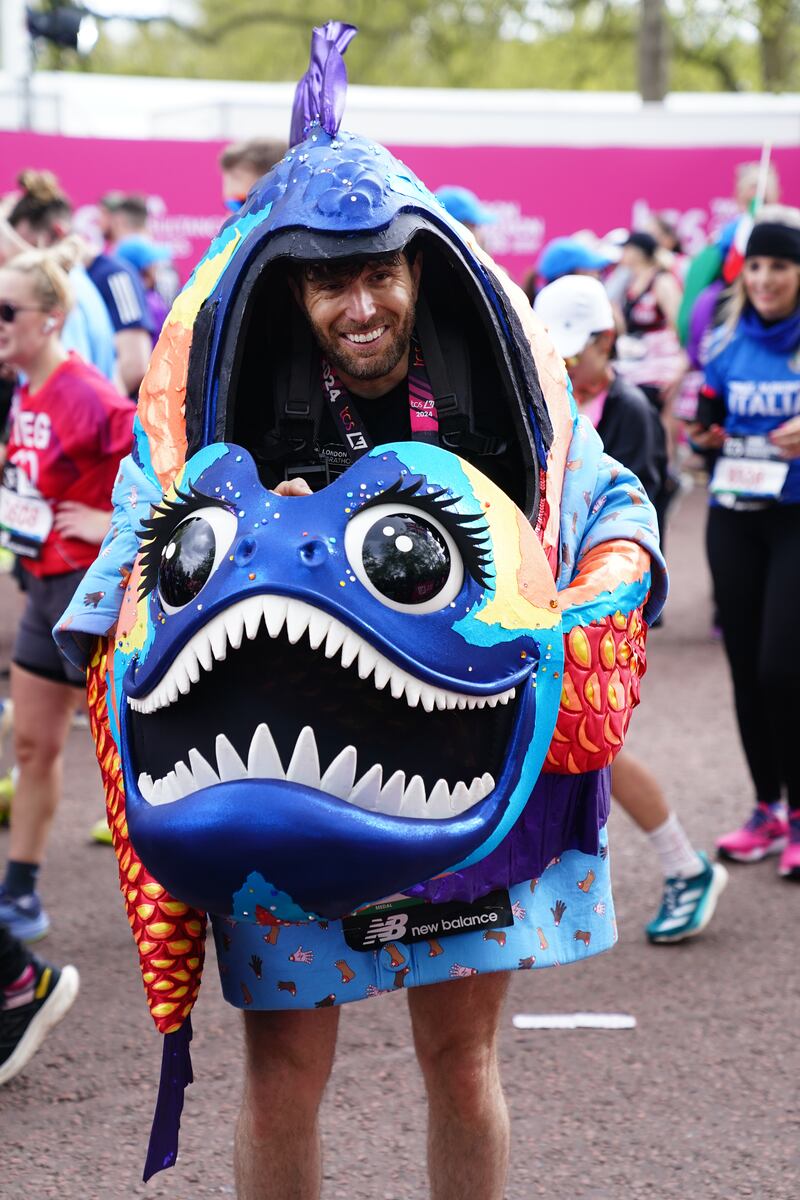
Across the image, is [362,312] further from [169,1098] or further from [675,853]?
[675,853]

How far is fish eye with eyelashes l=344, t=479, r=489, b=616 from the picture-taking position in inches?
79.7

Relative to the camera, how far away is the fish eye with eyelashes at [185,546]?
80.7 inches

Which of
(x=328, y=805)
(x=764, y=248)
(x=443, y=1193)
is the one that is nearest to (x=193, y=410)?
(x=328, y=805)

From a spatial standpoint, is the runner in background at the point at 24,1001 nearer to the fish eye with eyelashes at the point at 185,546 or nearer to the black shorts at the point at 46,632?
the black shorts at the point at 46,632

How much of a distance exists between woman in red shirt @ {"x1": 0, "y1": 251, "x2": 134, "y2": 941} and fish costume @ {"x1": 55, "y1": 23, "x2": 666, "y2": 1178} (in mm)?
2158

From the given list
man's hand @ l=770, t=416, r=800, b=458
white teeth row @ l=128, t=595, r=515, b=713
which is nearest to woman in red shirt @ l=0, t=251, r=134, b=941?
man's hand @ l=770, t=416, r=800, b=458

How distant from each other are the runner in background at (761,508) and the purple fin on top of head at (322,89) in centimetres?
299

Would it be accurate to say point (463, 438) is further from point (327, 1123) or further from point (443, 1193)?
point (327, 1123)

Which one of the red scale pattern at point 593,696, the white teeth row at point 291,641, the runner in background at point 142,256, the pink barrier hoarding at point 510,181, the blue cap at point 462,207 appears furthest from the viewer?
the pink barrier hoarding at point 510,181

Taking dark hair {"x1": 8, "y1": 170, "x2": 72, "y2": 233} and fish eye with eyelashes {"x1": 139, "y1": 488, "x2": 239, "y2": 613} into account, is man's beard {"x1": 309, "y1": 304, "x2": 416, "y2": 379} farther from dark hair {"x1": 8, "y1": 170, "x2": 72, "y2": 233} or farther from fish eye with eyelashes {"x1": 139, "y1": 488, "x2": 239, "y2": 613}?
dark hair {"x1": 8, "y1": 170, "x2": 72, "y2": 233}

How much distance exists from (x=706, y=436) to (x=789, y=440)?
42cm

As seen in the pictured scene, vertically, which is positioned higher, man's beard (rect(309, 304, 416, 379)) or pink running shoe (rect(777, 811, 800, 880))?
man's beard (rect(309, 304, 416, 379))

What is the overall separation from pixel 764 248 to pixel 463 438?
324 centimetres

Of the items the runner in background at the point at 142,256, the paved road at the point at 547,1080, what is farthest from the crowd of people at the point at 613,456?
the runner in background at the point at 142,256
